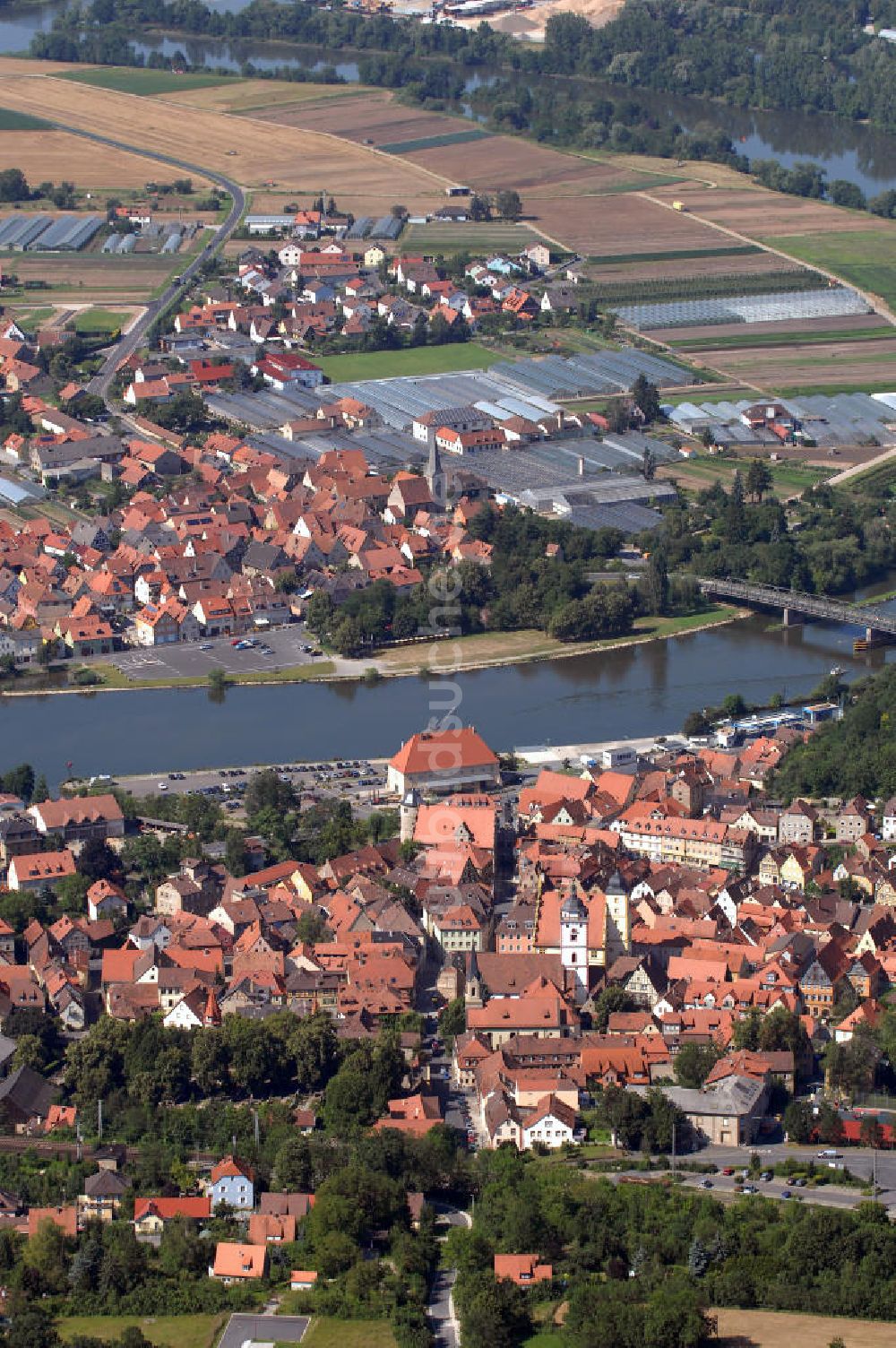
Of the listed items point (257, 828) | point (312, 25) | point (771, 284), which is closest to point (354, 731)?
point (257, 828)

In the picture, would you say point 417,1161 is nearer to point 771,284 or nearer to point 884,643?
point 884,643

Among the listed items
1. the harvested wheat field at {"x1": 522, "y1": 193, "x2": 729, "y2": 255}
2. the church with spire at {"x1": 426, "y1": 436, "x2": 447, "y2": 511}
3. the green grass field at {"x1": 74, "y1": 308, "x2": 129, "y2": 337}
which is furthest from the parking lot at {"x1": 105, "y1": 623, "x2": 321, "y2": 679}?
the harvested wheat field at {"x1": 522, "y1": 193, "x2": 729, "y2": 255}

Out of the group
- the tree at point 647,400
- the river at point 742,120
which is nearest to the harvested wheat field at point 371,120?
the river at point 742,120

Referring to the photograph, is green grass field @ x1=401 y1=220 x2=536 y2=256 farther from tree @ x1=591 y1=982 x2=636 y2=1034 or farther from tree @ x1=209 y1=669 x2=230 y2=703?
tree @ x1=591 y1=982 x2=636 y2=1034

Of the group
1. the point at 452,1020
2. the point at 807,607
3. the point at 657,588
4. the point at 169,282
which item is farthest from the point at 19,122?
the point at 452,1020

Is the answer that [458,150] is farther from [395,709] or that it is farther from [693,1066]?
[693,1066]
